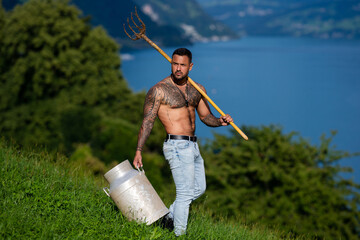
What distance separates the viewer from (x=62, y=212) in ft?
14.6

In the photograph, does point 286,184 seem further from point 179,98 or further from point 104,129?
point 104,129

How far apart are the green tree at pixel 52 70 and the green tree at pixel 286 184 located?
51.6 ft

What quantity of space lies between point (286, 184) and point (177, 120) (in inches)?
538

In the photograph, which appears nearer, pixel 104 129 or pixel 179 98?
pixel 179 98

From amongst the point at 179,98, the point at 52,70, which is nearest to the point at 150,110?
the point at 179,98

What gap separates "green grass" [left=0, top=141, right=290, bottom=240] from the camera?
410cm

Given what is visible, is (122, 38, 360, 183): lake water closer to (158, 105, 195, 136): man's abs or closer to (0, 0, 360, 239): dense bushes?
(0, 0, 360, 239): dense bushes

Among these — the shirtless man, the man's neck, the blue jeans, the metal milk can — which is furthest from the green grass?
the man's neck

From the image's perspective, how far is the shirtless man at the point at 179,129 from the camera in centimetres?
443

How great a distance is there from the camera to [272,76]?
158000 millimetres

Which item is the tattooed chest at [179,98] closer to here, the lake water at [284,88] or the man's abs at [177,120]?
the man's abs at [177,120]

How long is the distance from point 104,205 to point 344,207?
618 inches

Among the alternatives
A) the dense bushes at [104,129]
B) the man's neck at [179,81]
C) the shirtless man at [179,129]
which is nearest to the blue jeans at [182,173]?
the shirtless man at [179,129]

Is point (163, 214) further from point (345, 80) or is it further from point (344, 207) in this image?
point (345, 80)
